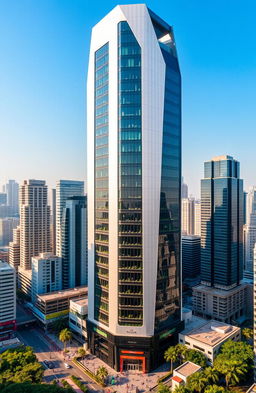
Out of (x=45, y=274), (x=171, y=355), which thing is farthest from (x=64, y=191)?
(x=171, y=355)

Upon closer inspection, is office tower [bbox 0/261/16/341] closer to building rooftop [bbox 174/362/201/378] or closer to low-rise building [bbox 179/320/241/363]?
low-rise building [bbox 179/320/241/363]

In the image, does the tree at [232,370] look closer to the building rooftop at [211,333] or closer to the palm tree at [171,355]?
the building rooftop at [211,333]

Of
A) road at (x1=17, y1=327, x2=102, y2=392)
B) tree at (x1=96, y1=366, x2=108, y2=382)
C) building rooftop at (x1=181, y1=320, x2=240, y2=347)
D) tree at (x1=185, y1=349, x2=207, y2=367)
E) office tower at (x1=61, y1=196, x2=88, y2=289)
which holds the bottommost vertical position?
road at (x1=17, y1=327, x2=102, y2=392)

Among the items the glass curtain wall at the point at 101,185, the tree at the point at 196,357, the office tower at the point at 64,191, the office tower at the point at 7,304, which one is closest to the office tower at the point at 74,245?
the office tower at the point at 64,191

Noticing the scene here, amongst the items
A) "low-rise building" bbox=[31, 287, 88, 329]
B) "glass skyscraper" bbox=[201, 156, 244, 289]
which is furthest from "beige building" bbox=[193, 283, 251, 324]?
"low-rise building" bbox=[31, 287, 88, 329]

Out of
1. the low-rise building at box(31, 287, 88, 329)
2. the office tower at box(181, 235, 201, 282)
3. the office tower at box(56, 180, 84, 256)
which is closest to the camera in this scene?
the low-rise building at box(31, 287, 88, 329)

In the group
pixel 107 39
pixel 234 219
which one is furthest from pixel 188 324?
pixel 107 39
